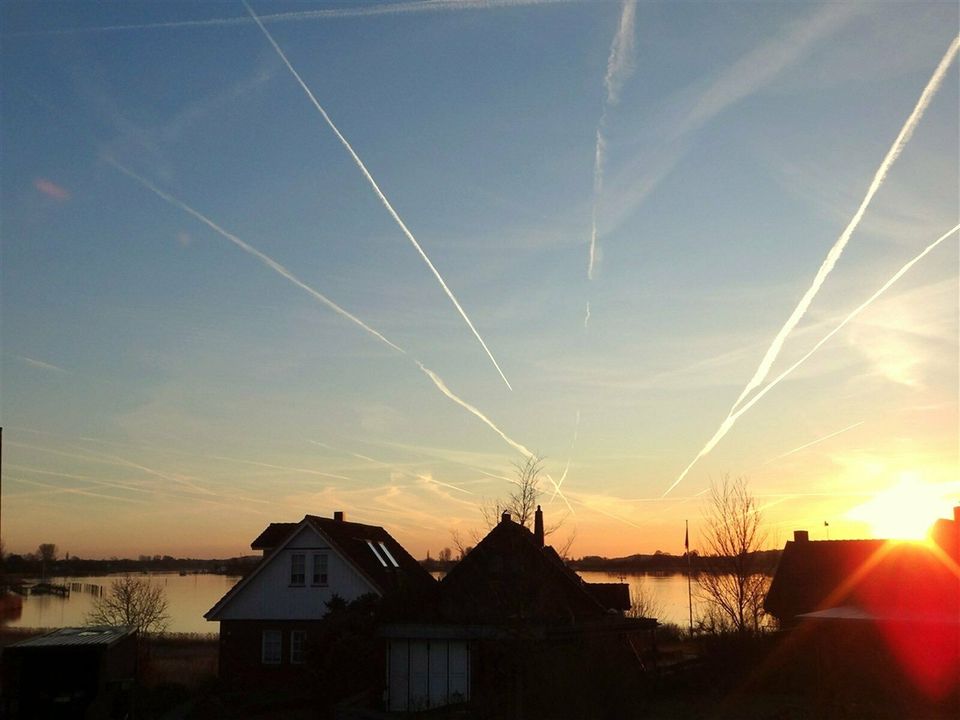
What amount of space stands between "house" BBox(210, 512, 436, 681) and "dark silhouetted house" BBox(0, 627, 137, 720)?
12.9 meters

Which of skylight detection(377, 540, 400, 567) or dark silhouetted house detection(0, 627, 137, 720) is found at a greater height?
skylight detection(377, 540, 400, 567)

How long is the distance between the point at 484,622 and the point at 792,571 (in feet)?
73.1

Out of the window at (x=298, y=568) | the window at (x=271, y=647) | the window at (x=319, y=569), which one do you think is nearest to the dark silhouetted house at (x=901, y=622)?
the window at (x=319, y=569)

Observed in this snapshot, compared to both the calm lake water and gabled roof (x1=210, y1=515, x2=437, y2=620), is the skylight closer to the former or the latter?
gabled roof (x1=210, y1=515, x2=437, y2=620)

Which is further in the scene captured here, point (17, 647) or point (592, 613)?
point (592, 613)

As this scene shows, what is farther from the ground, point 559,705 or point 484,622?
point 484,622

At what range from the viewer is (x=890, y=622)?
108 ft

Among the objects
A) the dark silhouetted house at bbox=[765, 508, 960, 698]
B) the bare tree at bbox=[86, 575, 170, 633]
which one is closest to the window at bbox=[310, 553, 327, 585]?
the bare tree at bbox=[86, 575, 170, 633]

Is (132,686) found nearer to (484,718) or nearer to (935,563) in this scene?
(484,718)

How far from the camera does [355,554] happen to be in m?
43.7

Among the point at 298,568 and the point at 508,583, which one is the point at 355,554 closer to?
the point at 298,568

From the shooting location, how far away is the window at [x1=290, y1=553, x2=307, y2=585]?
4312 centimetres

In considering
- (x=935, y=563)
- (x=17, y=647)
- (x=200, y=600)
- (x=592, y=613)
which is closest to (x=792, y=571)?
(x=935, y=563)

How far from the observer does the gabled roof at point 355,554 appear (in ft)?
140
